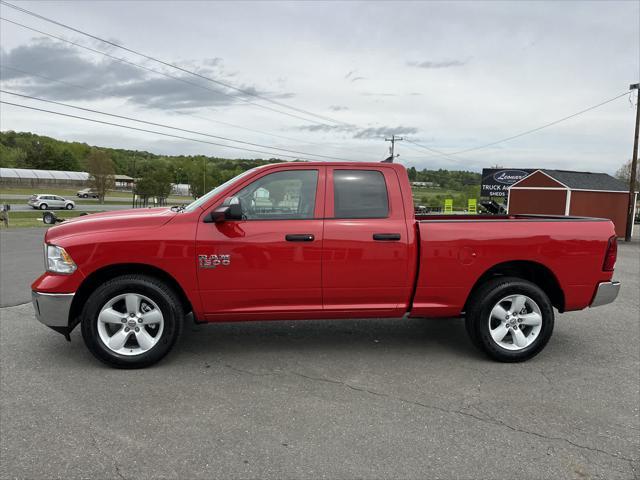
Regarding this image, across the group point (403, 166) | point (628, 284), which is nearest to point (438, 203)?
point (628, 284)

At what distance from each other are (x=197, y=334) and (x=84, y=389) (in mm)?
1539

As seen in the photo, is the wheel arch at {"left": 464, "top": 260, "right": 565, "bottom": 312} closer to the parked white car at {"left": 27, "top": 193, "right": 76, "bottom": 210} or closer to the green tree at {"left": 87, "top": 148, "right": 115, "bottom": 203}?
the parked white car at {"left": 27, "top": 193, "right": 76, "bottom": 210}

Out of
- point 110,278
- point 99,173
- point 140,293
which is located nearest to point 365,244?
point 140,293

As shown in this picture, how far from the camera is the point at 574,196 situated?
78.2 feet

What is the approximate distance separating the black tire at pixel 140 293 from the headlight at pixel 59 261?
0.29 m

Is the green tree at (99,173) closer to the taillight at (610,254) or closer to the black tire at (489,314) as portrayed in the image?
the black tire at (489,314)

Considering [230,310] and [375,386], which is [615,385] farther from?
[230,310]

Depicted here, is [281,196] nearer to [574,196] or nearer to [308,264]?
[308,264]

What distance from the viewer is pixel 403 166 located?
446cm

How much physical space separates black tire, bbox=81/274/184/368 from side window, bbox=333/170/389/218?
1709 millimetres

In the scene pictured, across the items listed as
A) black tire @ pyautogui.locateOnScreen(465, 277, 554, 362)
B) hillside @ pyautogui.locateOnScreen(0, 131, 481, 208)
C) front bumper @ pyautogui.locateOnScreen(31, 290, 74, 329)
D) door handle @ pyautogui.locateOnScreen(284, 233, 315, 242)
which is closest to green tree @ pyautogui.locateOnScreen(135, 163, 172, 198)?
hillside @ pyautogui.locateOnScreen(0, 131, 481, 208)

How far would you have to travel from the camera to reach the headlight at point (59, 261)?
3900 mm

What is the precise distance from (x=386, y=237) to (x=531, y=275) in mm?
1708

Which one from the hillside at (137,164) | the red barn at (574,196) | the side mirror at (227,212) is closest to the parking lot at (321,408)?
the side mirror at (227,212)
